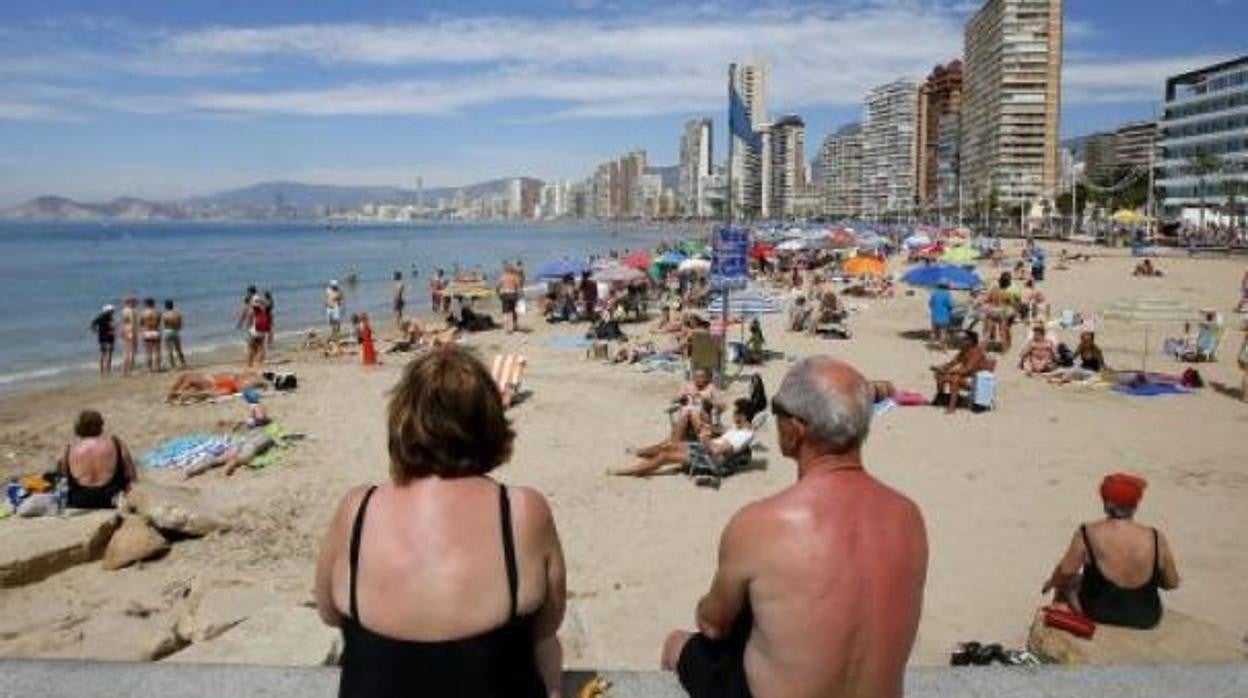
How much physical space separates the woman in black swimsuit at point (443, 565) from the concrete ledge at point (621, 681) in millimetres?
452

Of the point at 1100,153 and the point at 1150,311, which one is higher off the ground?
the point at 1100,153

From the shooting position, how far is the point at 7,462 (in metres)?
12.6

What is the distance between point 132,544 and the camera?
7938mm

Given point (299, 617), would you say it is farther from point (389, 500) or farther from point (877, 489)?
point (877, 489)

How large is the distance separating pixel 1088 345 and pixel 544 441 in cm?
855

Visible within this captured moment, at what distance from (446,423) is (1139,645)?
3834 millimetres

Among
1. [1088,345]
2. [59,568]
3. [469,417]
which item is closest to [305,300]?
[1088,345]

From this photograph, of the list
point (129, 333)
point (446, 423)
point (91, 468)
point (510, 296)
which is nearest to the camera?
point (446, 423)

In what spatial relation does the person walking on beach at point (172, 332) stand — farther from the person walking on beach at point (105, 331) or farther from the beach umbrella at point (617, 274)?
the beach umbrella at point (617, 274)

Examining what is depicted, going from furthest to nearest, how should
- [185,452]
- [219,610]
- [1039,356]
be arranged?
[1039,356], [185,452], [219,610]

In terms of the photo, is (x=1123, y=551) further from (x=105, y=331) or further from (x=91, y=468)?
(x=105, y=331)

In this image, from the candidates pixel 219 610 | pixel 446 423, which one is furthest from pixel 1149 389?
pixel 446 423

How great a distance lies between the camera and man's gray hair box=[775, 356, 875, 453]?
2357 mm

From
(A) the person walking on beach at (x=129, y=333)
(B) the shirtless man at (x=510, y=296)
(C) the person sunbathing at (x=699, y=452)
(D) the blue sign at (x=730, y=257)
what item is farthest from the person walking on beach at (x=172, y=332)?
(C) the person sunbathing at (x=699, y=452)
